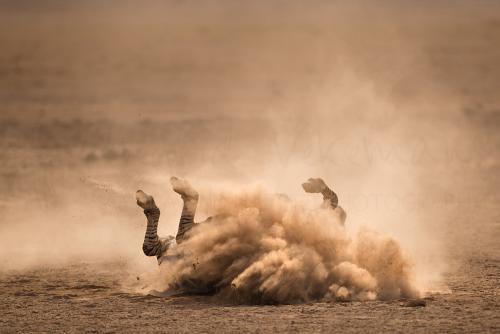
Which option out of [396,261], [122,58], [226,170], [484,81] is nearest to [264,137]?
[226,170]

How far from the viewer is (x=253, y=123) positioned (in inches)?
1109

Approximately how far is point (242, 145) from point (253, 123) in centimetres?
306

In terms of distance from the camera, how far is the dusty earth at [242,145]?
1122 cm

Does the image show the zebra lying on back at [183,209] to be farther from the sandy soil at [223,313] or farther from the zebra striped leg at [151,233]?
the sandy soil at [223,313]

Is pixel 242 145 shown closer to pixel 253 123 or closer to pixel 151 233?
pixel 253 123

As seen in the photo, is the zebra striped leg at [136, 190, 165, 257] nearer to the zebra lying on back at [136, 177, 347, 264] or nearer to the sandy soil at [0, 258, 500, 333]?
the zebra lying on back at [136, 177, 347, 264]

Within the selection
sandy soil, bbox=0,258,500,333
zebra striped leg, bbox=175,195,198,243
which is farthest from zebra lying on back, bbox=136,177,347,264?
sandy soil, bbox=0,258,500,333

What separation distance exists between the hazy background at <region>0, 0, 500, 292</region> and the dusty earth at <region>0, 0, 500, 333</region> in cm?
8

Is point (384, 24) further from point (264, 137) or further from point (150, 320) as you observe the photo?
point (150, 320)

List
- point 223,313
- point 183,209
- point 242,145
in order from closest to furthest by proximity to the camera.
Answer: point 223,313 < point 183,209 < point 242,145

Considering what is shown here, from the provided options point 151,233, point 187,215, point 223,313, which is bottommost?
point 223,313

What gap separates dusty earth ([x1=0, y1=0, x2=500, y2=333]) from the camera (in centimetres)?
1122

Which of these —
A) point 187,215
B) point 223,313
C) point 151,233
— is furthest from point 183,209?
point 223,313

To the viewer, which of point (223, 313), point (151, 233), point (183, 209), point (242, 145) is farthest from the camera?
point (242, 145)
